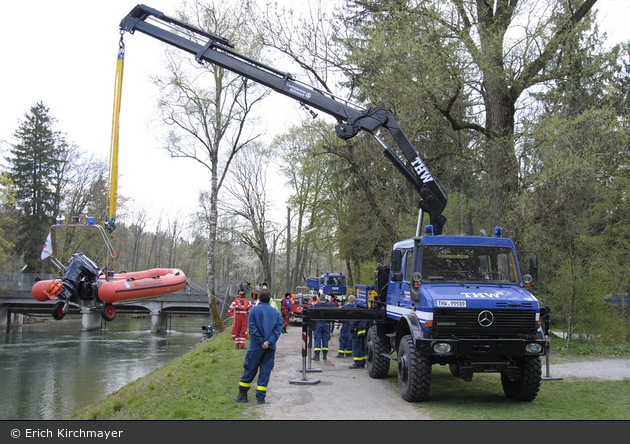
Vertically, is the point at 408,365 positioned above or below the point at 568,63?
below

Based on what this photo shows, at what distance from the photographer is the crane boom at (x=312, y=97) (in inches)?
501

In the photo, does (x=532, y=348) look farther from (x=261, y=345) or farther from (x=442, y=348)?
(x=261, y=345)

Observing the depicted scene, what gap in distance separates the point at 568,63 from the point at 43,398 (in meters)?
18.4

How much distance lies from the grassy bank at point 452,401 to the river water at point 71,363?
164 inches

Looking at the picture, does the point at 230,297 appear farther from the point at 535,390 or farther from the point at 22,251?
the point at 535,390

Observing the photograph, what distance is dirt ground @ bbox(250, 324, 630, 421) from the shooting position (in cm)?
782

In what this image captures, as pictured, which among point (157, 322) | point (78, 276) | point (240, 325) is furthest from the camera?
point (157, 322)

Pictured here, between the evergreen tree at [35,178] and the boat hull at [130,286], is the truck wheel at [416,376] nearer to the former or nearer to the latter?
the boat hull at [130,286]

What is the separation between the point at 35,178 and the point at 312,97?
41.9 m

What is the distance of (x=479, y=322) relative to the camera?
27.2ft

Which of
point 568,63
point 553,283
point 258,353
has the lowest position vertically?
point 258,353

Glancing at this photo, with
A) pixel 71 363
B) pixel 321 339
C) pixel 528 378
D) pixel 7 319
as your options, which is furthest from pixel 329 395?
pixel 7 319

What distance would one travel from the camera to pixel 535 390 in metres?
8.64

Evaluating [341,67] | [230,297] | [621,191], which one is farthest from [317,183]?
[621,191]
